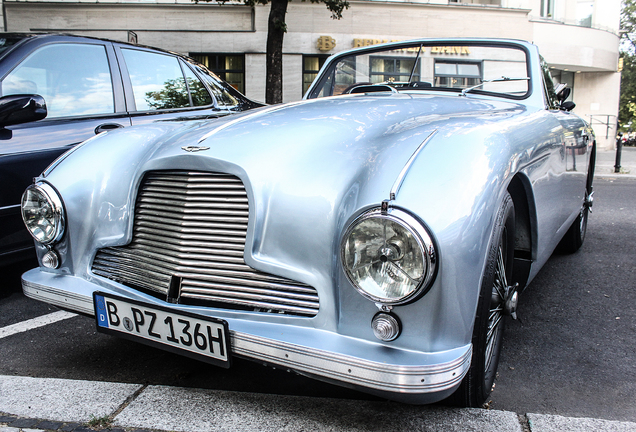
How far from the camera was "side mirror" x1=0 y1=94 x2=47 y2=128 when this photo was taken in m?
2.99

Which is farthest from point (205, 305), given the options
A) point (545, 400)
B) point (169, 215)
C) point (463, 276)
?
point (545, 400)

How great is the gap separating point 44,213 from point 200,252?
0.87 metres

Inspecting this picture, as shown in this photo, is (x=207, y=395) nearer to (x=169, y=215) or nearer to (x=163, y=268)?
(x=163, y=268)

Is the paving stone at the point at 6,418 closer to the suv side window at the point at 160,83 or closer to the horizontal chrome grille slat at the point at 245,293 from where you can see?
the horizontal chrome grille slat at the point at 245,293

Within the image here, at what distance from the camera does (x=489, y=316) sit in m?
1.93

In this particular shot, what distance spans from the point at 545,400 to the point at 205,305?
1400mm

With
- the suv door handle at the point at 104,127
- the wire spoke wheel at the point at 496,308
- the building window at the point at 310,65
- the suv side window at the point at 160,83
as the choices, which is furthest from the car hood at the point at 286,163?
the building window at the point at 310,65

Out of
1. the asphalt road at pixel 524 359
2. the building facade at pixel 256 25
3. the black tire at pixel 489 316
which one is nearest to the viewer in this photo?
the black tire at pixel 489 316

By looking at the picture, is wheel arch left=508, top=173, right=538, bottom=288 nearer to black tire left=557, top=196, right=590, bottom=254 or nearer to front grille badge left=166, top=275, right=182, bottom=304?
front grille badge left=166, top=275, right=182, bottom=304

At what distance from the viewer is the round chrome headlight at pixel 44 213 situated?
2258mm

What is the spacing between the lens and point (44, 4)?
1641 cm

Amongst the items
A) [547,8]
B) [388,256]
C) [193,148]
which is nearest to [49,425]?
[193,148]

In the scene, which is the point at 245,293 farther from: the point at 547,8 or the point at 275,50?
the point at 547,8

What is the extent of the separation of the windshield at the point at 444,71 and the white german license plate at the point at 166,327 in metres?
2.21
